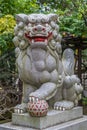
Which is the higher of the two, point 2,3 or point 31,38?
point 2,3

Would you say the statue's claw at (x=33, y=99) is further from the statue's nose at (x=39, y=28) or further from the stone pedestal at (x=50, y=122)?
the statue's nose at (x=39, y=28)

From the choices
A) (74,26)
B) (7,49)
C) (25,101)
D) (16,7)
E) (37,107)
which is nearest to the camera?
(37,107)

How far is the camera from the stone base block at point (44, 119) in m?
3.55

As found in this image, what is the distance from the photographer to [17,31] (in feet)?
12.4

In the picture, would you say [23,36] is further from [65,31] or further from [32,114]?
[65,31]

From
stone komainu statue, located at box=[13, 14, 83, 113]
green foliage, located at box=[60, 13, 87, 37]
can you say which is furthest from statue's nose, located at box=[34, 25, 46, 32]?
green foliage, located at box=[60, 13, 87, 37]

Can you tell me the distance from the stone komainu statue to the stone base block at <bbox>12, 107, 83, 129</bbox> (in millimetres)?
87

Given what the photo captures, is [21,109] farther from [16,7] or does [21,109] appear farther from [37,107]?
[16,7]

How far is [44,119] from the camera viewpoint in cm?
357

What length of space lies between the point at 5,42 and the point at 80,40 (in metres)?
1.92

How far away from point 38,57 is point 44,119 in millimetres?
713

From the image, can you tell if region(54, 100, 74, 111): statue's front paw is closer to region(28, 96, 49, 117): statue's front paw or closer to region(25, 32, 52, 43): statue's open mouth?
region(28, 96, 49, 117): statue's front paw

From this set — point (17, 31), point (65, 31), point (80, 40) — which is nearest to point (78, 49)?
point (80, 40)

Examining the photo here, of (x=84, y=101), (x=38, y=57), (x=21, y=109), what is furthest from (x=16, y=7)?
(x=21, y=109)
